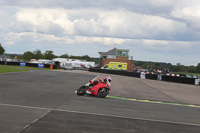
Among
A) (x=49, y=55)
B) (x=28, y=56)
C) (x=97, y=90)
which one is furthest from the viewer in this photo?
(x=49, y=55)

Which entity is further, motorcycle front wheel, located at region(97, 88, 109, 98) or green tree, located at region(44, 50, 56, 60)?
green tree, located at region(44, 50, 56, 60)

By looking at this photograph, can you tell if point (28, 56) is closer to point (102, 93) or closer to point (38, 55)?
point (38, 55)

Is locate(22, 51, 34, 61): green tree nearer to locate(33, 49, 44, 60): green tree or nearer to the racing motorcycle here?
locate(33, 49, 44, 60): green tree

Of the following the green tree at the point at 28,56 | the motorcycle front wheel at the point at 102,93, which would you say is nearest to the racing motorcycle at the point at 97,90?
the motorcycle front wheel at the point at 102,93

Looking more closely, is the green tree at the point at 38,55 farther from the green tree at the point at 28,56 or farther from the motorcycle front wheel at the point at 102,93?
the motorcycle front wheel at the point at 102,93

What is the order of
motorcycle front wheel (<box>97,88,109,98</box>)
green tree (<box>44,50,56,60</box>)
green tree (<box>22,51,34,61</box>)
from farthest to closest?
green tree (<box>44,50,56,60</box>) → green tree (<box>22,51,34,61</box>) → motorcycle front wheel (<box>97,88,109,98</box>)

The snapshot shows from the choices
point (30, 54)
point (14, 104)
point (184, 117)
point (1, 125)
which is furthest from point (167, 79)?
point (30, 54)

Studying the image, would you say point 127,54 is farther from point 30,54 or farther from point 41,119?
point 30,54

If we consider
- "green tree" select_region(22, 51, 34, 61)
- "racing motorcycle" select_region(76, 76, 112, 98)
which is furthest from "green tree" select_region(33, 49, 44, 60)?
"racing motorcycle" select_region(76, 76, 112, 98)

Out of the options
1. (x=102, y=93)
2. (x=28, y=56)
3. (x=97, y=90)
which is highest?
(x=28, y=56)

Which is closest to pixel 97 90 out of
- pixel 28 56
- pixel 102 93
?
pixel 102 93

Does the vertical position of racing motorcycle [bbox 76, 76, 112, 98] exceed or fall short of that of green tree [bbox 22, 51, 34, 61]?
it falls short

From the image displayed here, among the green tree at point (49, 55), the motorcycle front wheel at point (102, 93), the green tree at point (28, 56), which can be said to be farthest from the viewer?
the green tree at point (49, 55)

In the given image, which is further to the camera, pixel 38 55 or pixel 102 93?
pixel 38 55
